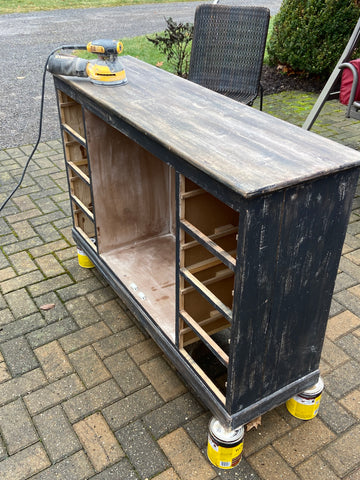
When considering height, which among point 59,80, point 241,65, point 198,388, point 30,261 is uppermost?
point 59,80

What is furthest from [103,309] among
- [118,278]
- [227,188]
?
[227,188]

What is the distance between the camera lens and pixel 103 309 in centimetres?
279

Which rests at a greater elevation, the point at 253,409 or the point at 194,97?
the point at 194,97

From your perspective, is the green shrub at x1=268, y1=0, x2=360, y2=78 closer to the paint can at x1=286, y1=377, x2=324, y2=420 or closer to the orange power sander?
the orange power sander

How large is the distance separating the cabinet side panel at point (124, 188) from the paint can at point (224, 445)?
1.30 metres

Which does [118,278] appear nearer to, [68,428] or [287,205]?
[68,428]

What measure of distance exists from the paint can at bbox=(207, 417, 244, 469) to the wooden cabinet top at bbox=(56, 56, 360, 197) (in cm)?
102

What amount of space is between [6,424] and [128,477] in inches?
24.7

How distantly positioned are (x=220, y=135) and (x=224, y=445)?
121cm

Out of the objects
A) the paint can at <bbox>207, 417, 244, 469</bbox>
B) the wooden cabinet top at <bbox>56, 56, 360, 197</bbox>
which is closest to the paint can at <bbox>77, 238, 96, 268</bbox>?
the wooden cabinet top at <bbox>56, 56, 360, 197</bbox>

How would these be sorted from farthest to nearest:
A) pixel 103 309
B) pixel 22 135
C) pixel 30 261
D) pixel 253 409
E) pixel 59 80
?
pixel 22 135 → pixel 30 261 → pixel 103 309 → pixel 59 80 → pixel 253 409

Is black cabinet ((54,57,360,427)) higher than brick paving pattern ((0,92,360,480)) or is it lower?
higher

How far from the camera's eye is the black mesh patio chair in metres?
4.12

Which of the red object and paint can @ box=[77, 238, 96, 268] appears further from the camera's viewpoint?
the red object
